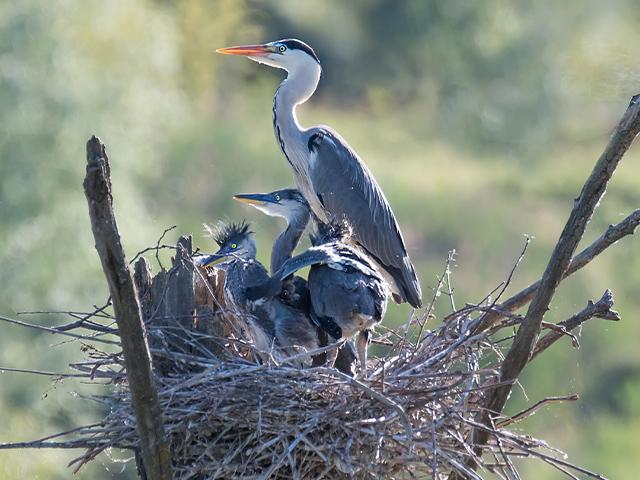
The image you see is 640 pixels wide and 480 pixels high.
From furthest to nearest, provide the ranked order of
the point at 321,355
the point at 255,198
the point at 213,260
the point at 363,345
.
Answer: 1. the point at 255,198
2. the point at 213,260
3. the point at 363,345
4. the point at 321,355

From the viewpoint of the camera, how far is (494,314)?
5.52 m

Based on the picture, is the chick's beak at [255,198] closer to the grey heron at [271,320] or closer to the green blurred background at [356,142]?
→ the grey heron at [271,320]

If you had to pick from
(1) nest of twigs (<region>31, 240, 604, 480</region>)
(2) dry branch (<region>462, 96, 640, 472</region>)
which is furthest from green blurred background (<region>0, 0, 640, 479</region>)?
(1) nest of twigs (<region>31, 240, 604, 480</region>)

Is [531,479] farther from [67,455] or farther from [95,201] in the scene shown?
[95,201]

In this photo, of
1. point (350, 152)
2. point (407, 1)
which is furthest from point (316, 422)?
point (407, 1)

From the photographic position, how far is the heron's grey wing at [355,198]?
7.39 metres

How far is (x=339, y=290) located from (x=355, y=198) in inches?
81.8

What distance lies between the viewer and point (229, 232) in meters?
6.57

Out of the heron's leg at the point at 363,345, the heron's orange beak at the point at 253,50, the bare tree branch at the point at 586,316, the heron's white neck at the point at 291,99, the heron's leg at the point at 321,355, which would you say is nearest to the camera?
the bare tree branch at the point at 586,316

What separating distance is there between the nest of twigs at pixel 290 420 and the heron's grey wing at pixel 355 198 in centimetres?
204

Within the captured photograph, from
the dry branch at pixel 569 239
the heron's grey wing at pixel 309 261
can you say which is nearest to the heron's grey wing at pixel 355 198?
the heron's grey wing at pixel 309 261

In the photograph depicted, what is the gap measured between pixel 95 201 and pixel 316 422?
161cm

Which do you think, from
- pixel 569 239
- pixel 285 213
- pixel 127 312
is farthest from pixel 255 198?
pixel 127 312

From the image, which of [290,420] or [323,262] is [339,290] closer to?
[323,262]
